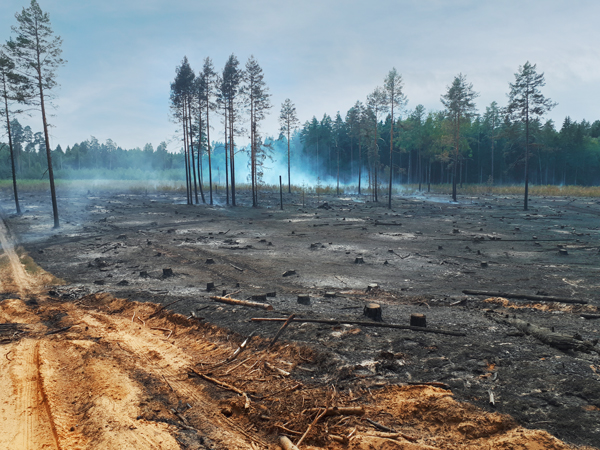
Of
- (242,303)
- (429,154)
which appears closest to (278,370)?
(242,303)

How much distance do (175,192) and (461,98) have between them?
1744 inches

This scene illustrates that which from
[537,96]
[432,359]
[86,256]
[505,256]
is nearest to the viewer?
[432,359]

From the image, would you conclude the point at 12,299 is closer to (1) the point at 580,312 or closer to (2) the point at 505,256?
(1) the point at 580,312

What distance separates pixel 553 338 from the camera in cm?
538

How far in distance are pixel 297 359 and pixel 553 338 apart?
3.79 meters

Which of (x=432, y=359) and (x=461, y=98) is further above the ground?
(x=461, y=98)

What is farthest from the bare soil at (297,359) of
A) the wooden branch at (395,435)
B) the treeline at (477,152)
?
the treeline at (477,152)

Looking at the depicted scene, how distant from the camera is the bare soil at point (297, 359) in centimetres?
→ 379

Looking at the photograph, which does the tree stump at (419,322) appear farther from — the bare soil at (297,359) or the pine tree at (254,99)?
the pine tree at (254,99)

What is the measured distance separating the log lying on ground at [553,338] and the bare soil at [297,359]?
0.24 feet

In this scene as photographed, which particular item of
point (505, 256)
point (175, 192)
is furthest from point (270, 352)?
point (175, 192)

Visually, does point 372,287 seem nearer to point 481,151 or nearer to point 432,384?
point 432,384

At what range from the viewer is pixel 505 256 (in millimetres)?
14211

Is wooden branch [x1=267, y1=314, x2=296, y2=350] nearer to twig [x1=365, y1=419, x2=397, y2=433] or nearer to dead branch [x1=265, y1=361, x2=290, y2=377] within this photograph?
dead branch [x1=265, y1=361, x2=290, y2=377]
